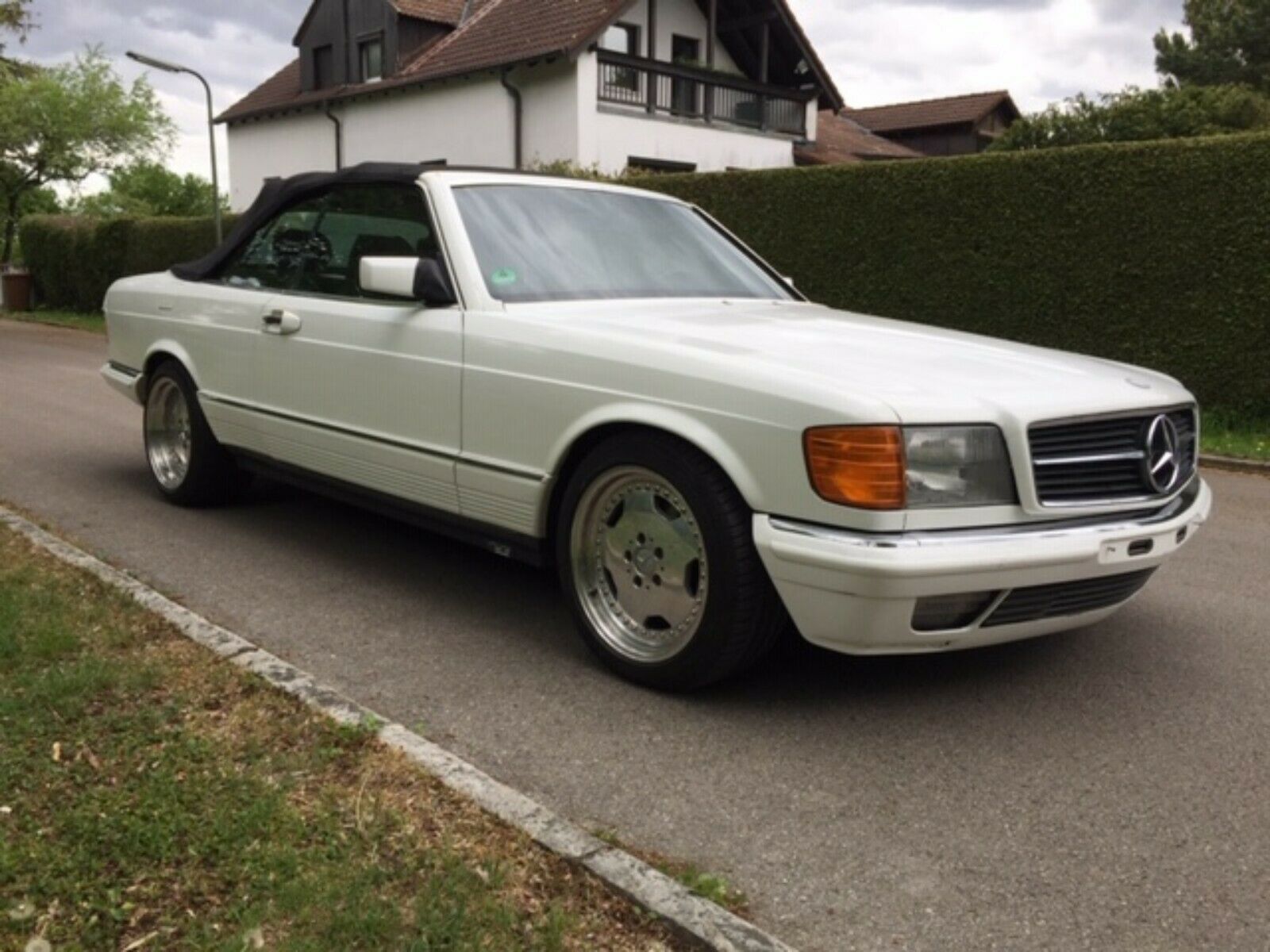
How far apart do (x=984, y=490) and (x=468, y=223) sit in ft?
7.30

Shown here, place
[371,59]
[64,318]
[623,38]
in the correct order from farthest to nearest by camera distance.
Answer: [371,59]
[623,38]
[64,318]

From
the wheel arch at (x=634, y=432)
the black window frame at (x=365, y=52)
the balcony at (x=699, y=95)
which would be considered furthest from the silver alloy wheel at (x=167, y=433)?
the black window frame at (x=365, y=52)

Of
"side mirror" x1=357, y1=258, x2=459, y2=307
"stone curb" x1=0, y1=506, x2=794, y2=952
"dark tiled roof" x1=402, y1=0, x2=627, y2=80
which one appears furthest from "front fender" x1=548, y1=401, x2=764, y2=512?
"dark tiled roof" x1=402, y1=0, x2=627, y2=80

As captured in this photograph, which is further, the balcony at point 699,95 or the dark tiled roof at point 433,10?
the dark tiled roof at point 433,10

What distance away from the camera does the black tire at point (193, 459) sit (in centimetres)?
591

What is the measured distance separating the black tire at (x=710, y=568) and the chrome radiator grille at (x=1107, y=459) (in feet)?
2.72

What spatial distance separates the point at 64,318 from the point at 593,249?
75.1 feet

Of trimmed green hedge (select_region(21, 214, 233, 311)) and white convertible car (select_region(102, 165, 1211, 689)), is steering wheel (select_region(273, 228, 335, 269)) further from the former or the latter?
trimmed green hedge (select_region(21, 214, 233, 311))

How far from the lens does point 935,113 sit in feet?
122

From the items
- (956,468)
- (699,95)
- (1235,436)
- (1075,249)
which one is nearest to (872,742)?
(956,468)

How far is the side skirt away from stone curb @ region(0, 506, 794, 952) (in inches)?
32.9

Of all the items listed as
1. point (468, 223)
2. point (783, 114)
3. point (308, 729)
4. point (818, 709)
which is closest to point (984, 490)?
point (818, 709)

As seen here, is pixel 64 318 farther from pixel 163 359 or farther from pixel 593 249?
pixel 593 249

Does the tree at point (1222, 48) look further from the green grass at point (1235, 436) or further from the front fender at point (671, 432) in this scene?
the front fender at point (671, 432)
